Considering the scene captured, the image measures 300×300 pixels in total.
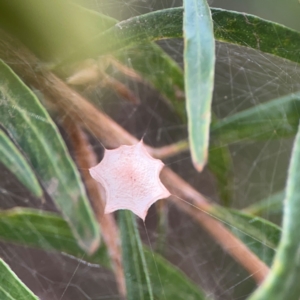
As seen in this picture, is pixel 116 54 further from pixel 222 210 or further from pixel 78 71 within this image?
pixel 222 210

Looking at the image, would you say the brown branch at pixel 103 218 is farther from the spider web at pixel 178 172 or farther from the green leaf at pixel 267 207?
the green leaf at pixel 267 207

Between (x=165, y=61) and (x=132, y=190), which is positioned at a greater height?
(x=165, y=61)

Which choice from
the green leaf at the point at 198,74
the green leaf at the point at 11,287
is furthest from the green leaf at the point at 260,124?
the green leaf at the point at 11,287

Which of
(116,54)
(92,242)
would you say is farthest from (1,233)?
(116,54)

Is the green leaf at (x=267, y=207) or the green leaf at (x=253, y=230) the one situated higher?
the green leaf at (x=267, y=207)

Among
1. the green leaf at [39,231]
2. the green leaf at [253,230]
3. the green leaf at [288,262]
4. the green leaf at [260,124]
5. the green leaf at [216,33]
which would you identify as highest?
the green leaf at [216,33]

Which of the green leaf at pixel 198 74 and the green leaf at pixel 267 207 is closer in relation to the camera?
the green leaf at pixel 198 74

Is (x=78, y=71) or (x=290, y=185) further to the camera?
(x=78, y=71)
